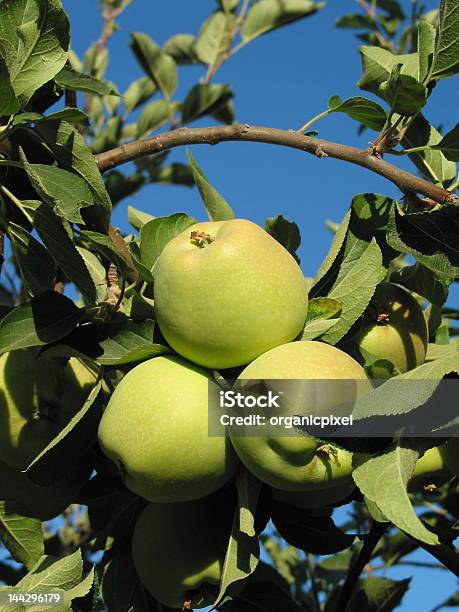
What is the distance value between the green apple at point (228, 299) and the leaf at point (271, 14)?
2244 millimetres

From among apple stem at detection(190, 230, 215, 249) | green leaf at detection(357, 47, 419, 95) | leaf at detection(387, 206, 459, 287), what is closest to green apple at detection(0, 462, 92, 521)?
apple stem at detection(190, 230, 215, 249)

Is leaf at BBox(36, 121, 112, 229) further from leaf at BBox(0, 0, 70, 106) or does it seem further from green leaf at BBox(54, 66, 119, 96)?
green leaf at BBox(54, 66, 119, 96)

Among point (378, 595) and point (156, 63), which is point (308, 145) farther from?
point (156, 63)

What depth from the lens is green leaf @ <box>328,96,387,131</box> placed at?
1.58 metres

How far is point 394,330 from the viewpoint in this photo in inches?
65.9

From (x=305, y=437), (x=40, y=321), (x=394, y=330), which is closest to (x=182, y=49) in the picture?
(x=394, y=330)

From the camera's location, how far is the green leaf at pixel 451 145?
1.61 m

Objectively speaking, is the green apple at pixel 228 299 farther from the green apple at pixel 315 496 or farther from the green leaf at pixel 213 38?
the green leaf at pixel 213 38

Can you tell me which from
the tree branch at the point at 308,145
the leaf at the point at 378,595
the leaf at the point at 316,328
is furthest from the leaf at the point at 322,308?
the leaf at the point at 378,595

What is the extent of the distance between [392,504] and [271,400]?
0.83 feet

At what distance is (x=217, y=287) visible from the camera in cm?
137

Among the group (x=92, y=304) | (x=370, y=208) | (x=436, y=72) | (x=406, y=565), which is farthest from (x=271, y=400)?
(x=406, y=565)

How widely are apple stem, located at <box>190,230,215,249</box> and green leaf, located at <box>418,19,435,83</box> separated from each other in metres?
0.55

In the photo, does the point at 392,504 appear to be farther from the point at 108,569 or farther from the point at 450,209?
the point at 108,569
